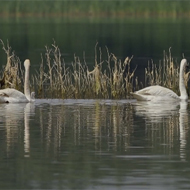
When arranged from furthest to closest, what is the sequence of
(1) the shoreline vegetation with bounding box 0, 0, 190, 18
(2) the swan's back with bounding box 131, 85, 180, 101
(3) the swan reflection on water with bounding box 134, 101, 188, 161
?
(1) the shoreline vegetation with bounding box 0, 0, 190, 18 < (2) the swan's back with bounding box 131, 85, 180, 101 < (3) the swan reflection on water with bounding box 134, 101, 188, 161

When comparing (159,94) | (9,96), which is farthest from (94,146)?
(159,94)

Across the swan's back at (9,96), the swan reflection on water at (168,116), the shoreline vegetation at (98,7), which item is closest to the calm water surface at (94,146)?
the swan reflection on water at (168,116)

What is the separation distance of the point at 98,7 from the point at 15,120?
6781 centimetres

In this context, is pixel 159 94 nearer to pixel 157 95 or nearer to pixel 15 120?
pixel 157 95

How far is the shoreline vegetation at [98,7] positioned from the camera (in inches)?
3391

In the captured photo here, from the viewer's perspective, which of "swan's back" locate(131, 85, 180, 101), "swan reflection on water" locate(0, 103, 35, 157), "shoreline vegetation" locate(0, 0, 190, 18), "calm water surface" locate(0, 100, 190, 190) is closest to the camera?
"calm water surface" locate(0, 100, 190, 190)

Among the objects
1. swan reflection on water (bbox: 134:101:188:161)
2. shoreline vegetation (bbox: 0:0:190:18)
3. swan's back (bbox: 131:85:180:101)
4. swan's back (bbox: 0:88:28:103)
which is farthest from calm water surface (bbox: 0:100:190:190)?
shoreline vegetation (bbox: 0:0:190:18)

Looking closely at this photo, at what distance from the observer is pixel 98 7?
86.7 m

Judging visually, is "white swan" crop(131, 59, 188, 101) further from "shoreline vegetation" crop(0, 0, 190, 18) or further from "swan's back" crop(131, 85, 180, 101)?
"shoreline vegetation" crop(0, 0, 190, 18)

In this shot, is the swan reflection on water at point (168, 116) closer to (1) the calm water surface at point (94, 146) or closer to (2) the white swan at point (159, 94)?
(1) the calm water surface at point (94, 146)

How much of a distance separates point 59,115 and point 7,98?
2.69 metres

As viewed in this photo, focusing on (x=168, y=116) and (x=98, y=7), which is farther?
(x=98, y=7)

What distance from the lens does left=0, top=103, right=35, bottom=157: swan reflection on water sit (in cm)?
1632

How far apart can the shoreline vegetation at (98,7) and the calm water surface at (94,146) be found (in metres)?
64.0
